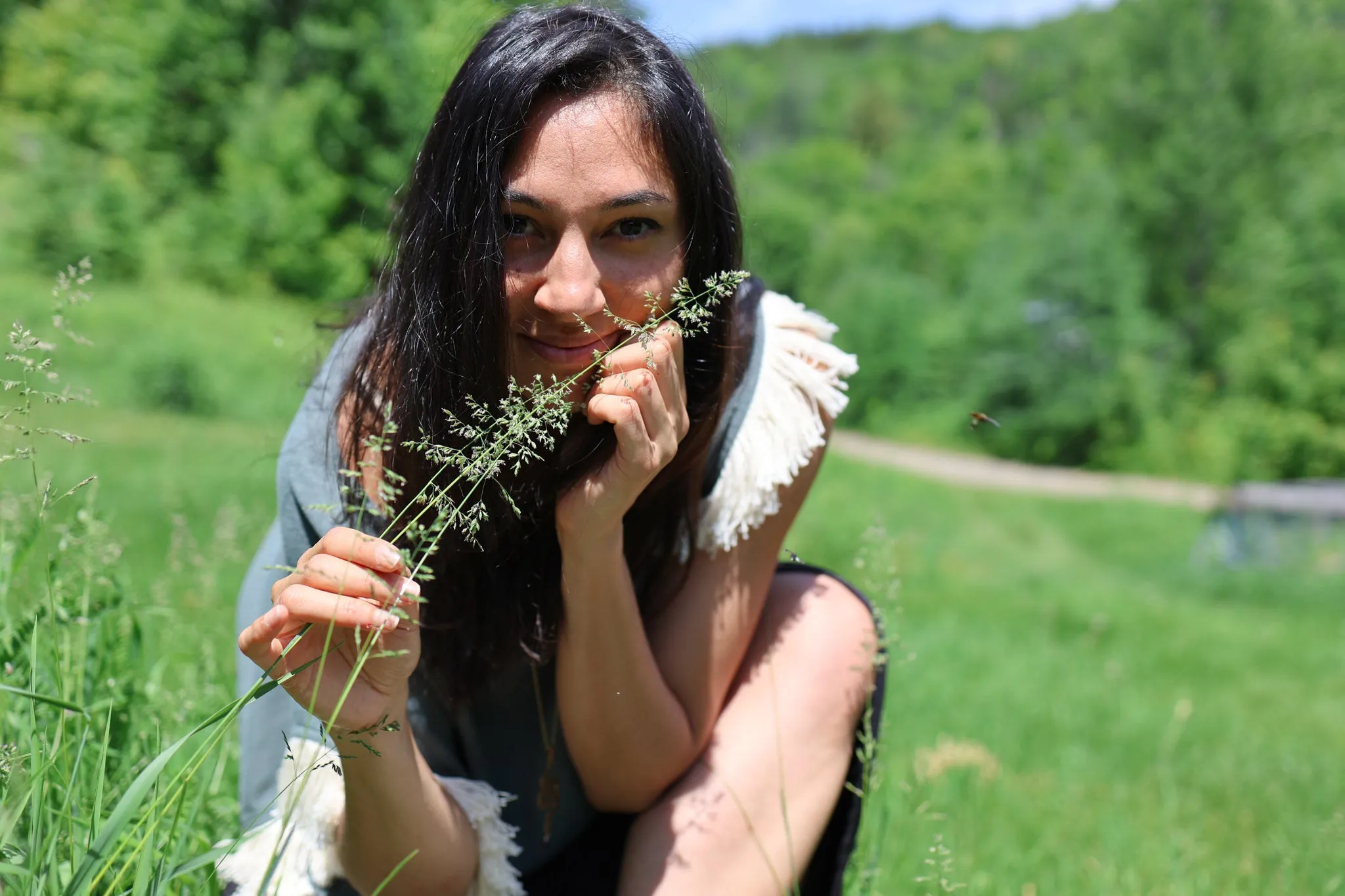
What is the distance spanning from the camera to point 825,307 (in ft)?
117

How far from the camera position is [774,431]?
5.98 ft

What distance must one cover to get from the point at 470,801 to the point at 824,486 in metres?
12.8

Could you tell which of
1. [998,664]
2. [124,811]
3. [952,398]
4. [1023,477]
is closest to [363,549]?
[124,811]

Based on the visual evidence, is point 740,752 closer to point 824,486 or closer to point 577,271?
point 577,271

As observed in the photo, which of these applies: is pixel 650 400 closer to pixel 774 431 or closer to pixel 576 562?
pixel 576 562

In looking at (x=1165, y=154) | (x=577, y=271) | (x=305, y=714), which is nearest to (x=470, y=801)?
(x=305, y=714)

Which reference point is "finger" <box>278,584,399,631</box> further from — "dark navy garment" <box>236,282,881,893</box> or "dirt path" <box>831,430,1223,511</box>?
"dirt path" <box>831,430,1223,511</box>

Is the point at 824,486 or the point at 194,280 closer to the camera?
the point at 824,486

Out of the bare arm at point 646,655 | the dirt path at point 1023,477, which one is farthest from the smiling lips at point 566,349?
the dirt path at point 1023,477

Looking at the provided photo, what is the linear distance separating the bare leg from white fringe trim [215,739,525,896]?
209 mm

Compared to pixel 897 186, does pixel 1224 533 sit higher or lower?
higher

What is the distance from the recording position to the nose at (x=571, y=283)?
4.68 ft

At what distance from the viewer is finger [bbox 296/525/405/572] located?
110 cm

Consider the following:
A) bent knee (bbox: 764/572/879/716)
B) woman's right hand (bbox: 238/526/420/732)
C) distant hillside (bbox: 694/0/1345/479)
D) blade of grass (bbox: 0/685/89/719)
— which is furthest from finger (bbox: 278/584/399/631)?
distant hillside (bbox: 694/0/1345/479)
